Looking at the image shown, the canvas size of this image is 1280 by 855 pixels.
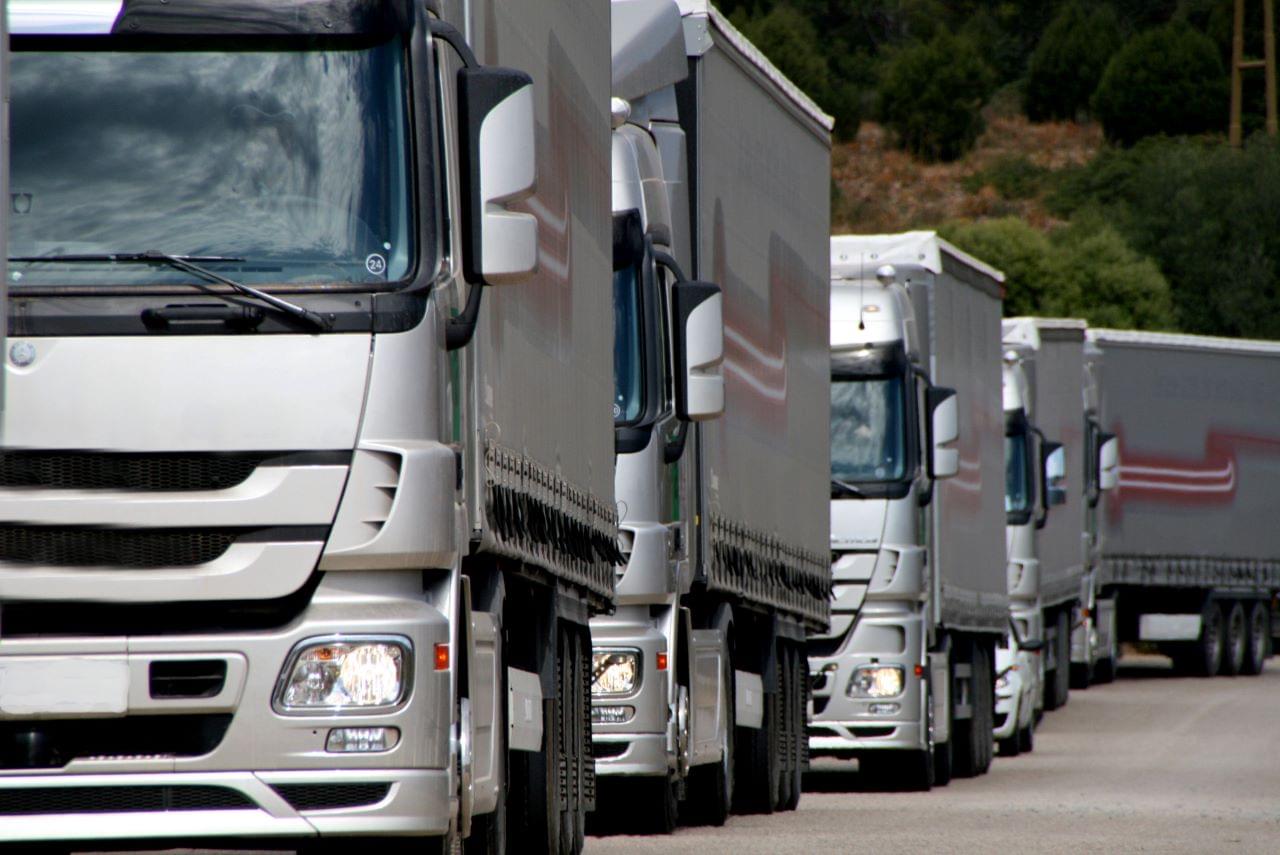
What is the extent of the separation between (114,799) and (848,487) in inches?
488

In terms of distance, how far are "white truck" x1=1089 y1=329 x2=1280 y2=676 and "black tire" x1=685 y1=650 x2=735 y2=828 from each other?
22.5m

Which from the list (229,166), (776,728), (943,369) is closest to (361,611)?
(229,166)

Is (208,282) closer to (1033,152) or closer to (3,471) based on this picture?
(3,471)

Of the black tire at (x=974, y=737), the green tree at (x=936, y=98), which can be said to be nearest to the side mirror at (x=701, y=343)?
the black tire at (x=974, y=737)

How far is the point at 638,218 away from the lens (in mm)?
14336

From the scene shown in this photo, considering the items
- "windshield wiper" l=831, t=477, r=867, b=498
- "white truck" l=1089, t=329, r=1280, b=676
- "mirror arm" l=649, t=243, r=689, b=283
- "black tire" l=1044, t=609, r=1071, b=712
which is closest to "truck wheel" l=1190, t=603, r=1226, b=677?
"white truck" l=1089, t=329, r=1280, b=676

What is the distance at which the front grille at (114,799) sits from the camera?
27.0 feet

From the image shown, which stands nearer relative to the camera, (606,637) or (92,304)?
(92,304)

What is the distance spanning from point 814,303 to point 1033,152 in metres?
104

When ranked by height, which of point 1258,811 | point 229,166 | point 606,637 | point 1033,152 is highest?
point 1033,152

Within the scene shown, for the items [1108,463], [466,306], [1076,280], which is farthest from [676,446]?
[1076,280]

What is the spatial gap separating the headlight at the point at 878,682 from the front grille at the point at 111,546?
41.0 feet

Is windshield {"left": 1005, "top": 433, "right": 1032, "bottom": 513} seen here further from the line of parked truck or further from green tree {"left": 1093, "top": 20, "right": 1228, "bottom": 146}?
green tree {"left": 1093, "top": 20, "right": 1228, "bottom": 146}

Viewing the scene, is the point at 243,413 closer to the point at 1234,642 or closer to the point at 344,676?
the point at 344,676
